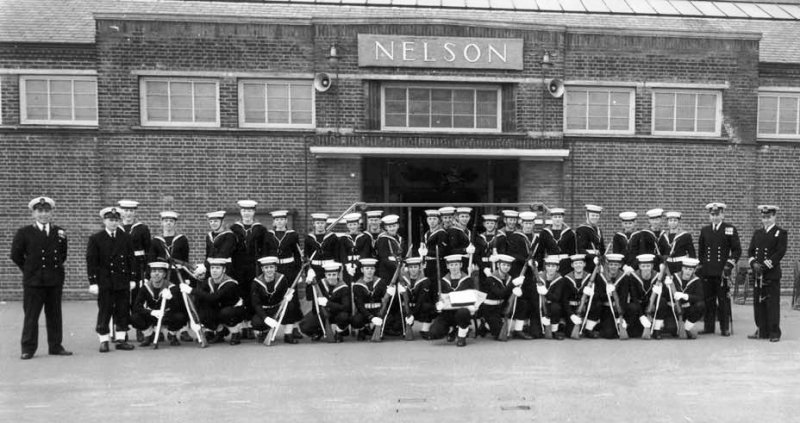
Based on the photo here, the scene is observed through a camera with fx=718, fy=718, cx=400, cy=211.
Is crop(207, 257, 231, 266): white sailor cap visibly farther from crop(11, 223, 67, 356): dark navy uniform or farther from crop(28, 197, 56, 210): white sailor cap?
crop(28, 197, 56, 210): white sailor cap

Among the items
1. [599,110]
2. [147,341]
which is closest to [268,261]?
[147,341]

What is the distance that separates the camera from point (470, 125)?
15.5 m

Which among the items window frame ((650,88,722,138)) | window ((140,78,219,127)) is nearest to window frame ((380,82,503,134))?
window frame ((650,88,722,138))

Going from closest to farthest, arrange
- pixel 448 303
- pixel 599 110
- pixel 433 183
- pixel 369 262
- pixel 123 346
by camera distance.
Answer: pixel 123 346 < pixel 448 303 < pixel 369 262 < pixel 433 183 < pixel 599 110

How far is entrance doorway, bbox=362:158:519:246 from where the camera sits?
15250 mm

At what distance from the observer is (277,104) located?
15.0 m

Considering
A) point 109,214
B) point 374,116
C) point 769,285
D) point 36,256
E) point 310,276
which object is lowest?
point 769,285

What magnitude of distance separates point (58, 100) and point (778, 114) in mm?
15749

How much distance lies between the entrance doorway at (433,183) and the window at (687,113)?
3.46 meters

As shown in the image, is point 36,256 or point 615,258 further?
point 615,258

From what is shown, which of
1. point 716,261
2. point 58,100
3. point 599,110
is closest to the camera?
point 716,261

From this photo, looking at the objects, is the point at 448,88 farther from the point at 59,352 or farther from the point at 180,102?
the point at 59,352

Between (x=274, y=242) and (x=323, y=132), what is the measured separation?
4.58 m

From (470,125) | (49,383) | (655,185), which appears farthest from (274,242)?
(655,185)
